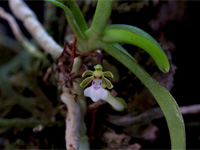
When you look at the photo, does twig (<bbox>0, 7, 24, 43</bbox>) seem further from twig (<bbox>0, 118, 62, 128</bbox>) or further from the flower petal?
the flower petal

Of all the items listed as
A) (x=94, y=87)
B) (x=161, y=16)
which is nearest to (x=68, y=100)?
(x=94, y=87)

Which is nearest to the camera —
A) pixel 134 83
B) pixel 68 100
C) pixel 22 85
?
pixel 68 100

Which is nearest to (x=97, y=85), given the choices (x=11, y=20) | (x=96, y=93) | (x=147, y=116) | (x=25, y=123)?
(x=96, y=93)

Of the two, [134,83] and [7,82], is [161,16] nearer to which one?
[134,83]

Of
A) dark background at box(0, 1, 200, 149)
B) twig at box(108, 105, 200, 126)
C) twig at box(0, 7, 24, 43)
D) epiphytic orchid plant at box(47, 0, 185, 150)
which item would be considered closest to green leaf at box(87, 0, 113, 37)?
epiphytic orchid plant at box(47, 0, 185, 150)

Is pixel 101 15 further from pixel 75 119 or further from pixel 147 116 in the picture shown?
pixel 147 116

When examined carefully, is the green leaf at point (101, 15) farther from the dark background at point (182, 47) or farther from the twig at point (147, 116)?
the twig at point (147, 116)

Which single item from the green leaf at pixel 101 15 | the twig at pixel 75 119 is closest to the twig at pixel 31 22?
the twig at pixel 75 119
